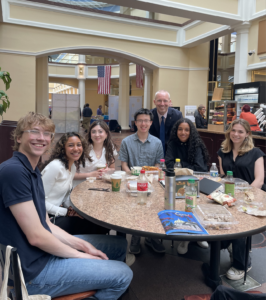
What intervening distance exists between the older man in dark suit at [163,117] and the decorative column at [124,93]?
11.8 meters

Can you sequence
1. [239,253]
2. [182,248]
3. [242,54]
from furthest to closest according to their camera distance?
1. [242,54]
2. [182,248]
3. [239,253]

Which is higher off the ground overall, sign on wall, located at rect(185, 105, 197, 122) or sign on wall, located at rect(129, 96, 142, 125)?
sign on wall, located at rect(129, 96, 142, 125)

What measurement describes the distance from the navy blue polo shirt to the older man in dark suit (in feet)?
8.78

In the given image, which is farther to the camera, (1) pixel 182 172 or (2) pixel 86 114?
(2) pixel 86 114

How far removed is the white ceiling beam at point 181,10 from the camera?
753 centimetres

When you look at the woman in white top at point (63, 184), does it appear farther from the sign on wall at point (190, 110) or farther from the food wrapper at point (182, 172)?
the sign on wall at point (190, 110)

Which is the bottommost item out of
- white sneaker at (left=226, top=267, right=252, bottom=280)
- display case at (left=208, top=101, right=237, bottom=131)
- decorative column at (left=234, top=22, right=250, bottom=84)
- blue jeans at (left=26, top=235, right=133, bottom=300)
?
white sneaker at (left=226, top=267, right=252, bottom=280)

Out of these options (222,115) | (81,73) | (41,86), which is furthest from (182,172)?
(81,73)

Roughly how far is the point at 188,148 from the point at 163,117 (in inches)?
34.0

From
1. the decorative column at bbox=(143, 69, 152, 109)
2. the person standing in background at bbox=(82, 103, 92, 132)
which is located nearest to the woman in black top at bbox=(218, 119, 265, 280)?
the decorative column at bbox=(143, 69, 152, 109)

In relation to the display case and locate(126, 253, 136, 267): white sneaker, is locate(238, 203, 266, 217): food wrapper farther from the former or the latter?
the display case

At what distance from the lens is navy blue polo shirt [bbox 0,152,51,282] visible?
49.7 inches

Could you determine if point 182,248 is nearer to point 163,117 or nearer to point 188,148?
point 188,148

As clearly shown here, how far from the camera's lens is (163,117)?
3871mm
